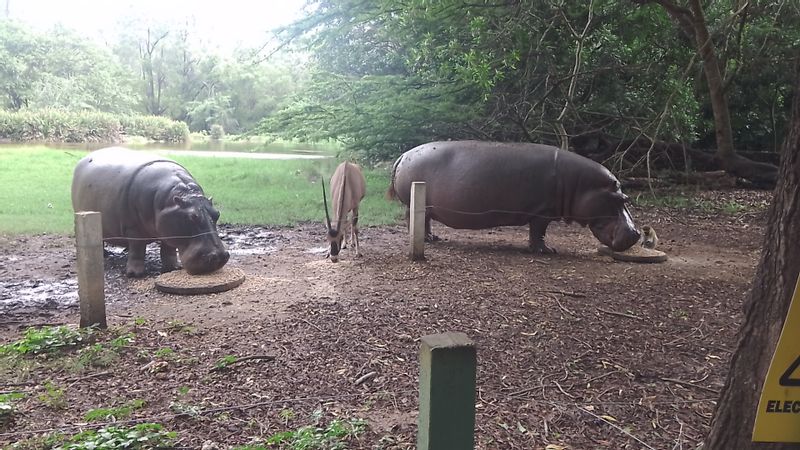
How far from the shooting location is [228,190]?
13.2 metres

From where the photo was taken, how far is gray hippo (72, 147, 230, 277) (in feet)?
20.2

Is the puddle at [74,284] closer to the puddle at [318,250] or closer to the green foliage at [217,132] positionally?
the puddle at [318,250]

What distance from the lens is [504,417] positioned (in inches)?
130

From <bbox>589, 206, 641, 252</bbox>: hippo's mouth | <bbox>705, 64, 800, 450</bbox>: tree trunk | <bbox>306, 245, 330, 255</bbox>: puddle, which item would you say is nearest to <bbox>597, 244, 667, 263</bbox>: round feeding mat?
<bbox>589, 206, 641, 252</bbox>: hippo's mouth

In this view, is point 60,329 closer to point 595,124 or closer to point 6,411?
point 6,411

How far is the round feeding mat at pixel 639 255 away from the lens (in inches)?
285

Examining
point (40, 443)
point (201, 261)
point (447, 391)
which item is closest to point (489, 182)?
point (201, 261)

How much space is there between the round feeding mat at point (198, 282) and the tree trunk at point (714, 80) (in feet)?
25.5

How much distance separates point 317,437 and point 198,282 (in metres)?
3.43

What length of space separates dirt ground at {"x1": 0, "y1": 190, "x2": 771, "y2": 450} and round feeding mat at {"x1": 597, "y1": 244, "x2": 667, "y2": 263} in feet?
0.44

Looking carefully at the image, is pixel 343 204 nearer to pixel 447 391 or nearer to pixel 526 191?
pixel 526 191

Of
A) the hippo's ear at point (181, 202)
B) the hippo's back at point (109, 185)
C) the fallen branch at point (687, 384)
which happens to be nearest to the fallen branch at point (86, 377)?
the hippo's ear at point (181, 202)

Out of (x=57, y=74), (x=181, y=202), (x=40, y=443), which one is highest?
(x=57, y=74)

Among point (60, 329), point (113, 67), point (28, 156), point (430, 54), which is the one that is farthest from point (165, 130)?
point (60, 329)
